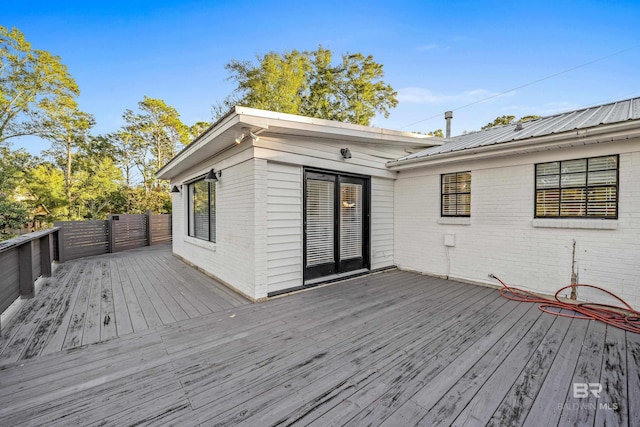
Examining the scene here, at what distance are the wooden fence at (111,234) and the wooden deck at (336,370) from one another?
5.51 metres

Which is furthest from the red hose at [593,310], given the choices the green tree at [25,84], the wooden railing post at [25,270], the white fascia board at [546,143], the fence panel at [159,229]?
the green tree at [25,84]

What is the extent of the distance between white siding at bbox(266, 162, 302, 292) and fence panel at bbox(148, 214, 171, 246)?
8.69 meters

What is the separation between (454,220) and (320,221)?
97.0 inches

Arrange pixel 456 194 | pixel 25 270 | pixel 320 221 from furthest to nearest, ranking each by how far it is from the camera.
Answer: pixel 456 194 → pixel 320 221 → pixel 25 270

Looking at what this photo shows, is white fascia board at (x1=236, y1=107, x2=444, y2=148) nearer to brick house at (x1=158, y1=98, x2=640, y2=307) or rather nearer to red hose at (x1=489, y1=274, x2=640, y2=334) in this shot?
brick house at (x1=158, y1=98, x2=640, y2=307)

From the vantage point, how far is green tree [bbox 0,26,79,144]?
13539 mm

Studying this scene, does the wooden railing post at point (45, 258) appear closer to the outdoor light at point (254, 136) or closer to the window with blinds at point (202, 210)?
the window with blinds at point (202, 210)

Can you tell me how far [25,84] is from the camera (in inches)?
549

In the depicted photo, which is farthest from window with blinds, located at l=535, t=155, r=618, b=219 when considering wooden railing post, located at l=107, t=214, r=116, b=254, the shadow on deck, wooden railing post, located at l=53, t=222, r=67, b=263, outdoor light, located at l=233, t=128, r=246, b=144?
wooden railing post, located at l=107, t=214, r=116, b=254

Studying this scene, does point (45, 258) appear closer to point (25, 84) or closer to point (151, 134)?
point (151, 134)

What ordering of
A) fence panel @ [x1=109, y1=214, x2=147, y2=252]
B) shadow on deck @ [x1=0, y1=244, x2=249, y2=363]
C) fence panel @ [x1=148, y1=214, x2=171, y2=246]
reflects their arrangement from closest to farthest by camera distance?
shadow on deck @ [x1=0, y1=244, x2=249, y2=363] → fence panel @ [x1=109, y1=214, x2=147, y2=252] → fence panel @ [x1=148, y1=214, x2=171, y2=246]

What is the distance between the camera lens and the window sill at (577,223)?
329 cm

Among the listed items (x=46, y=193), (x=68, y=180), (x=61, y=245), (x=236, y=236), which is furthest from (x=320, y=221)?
(x=68, y=180)

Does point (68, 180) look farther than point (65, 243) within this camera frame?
Yes
